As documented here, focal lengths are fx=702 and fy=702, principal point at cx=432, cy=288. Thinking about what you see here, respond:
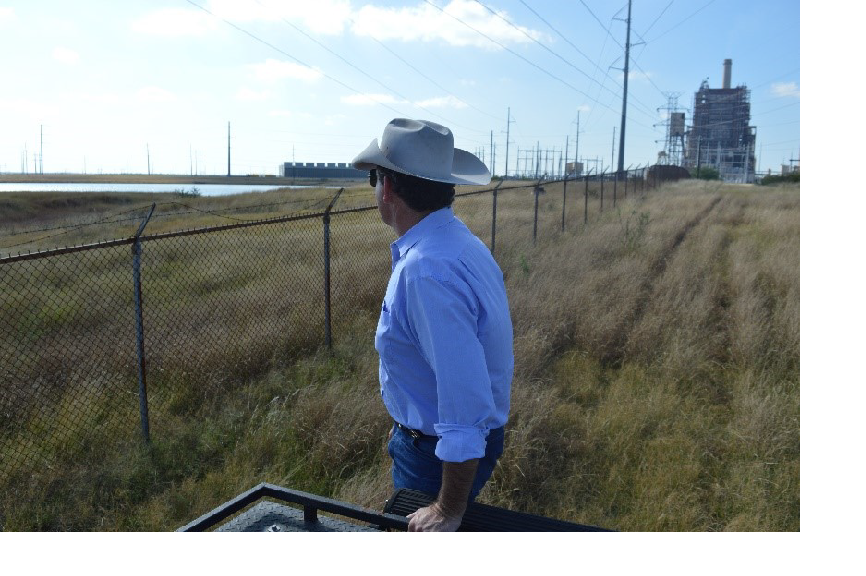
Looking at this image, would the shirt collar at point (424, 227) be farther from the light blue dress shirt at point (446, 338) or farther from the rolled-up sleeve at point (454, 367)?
the rolled-up sleeve at point (454, 367)

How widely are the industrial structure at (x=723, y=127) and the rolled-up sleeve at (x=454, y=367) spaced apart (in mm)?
94133

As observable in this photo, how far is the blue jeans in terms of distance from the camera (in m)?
2.11

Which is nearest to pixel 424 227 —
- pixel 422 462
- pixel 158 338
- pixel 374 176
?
pixel 374 176

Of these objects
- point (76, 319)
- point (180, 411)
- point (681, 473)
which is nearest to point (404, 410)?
point (681, 473)

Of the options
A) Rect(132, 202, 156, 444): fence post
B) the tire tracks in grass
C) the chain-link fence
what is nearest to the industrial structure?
the tire tracks in grass

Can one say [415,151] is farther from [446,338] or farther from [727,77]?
[727,77]

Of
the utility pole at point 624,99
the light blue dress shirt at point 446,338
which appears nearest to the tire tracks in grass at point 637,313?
the light blue dress shirt at point 446,338

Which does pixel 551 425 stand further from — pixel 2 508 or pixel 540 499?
pixel 2 508

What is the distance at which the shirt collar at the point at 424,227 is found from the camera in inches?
75.6

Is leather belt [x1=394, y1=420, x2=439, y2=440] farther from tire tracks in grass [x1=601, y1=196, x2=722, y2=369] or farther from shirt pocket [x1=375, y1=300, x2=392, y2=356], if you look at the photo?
tire tracks in grass [x1=601, y1=196, x2=722, y2=369]

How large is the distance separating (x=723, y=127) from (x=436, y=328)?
101 meters

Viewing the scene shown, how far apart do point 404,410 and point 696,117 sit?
101 meters

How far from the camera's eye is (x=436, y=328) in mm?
1741

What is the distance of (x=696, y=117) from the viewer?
3708 inches
